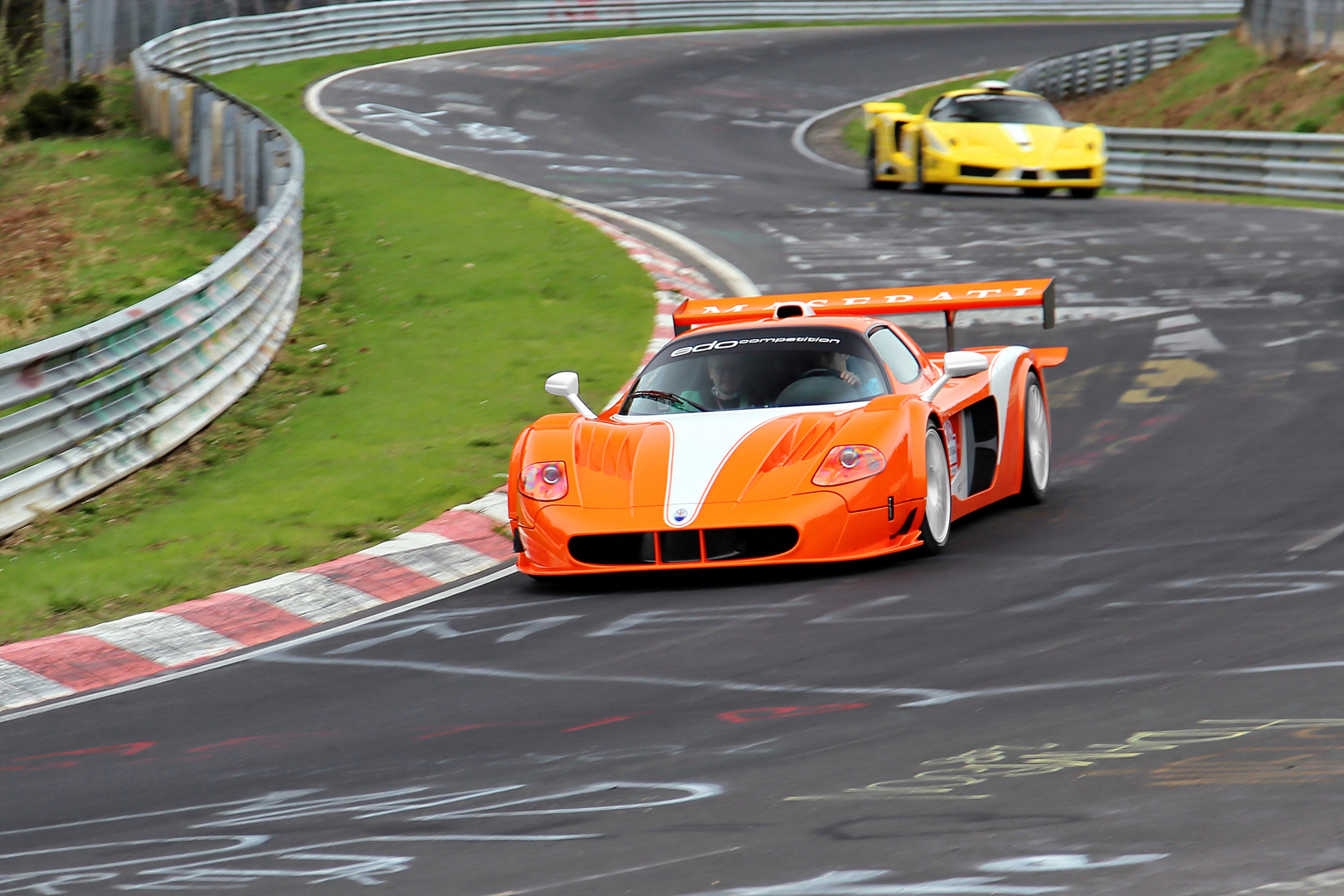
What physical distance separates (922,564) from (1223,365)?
485 centimetres

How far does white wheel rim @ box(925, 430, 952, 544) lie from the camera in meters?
7.63

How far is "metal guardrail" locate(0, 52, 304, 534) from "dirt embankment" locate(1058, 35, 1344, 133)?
60.1 ft

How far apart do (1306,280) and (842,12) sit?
34.3 m

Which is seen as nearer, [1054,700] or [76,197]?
[1054,700]

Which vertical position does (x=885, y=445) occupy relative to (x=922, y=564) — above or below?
above

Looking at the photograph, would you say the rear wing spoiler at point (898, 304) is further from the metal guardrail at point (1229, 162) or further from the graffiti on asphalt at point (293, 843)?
the metal guardrail at point (1229, 162)

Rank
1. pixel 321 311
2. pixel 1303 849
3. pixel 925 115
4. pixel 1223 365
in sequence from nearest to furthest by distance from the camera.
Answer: pixel 1303 849 < pixel 1223 365 < pixel 321 311 < pixel 925 115

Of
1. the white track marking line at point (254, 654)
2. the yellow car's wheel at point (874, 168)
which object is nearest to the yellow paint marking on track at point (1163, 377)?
the white track marking line at point (254, 654)

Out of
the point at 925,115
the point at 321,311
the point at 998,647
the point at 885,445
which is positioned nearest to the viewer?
the point at 998,647

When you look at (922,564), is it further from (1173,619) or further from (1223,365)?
(1223,365)

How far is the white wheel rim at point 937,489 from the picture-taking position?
25.0 ft

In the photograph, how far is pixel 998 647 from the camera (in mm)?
5879

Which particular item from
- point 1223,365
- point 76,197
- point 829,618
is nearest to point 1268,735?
point 829,618

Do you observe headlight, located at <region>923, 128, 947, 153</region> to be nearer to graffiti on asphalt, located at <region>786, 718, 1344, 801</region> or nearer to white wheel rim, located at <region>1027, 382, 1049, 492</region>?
white wheel rim, located at <region>1027, 382, 1049, 492</region>
